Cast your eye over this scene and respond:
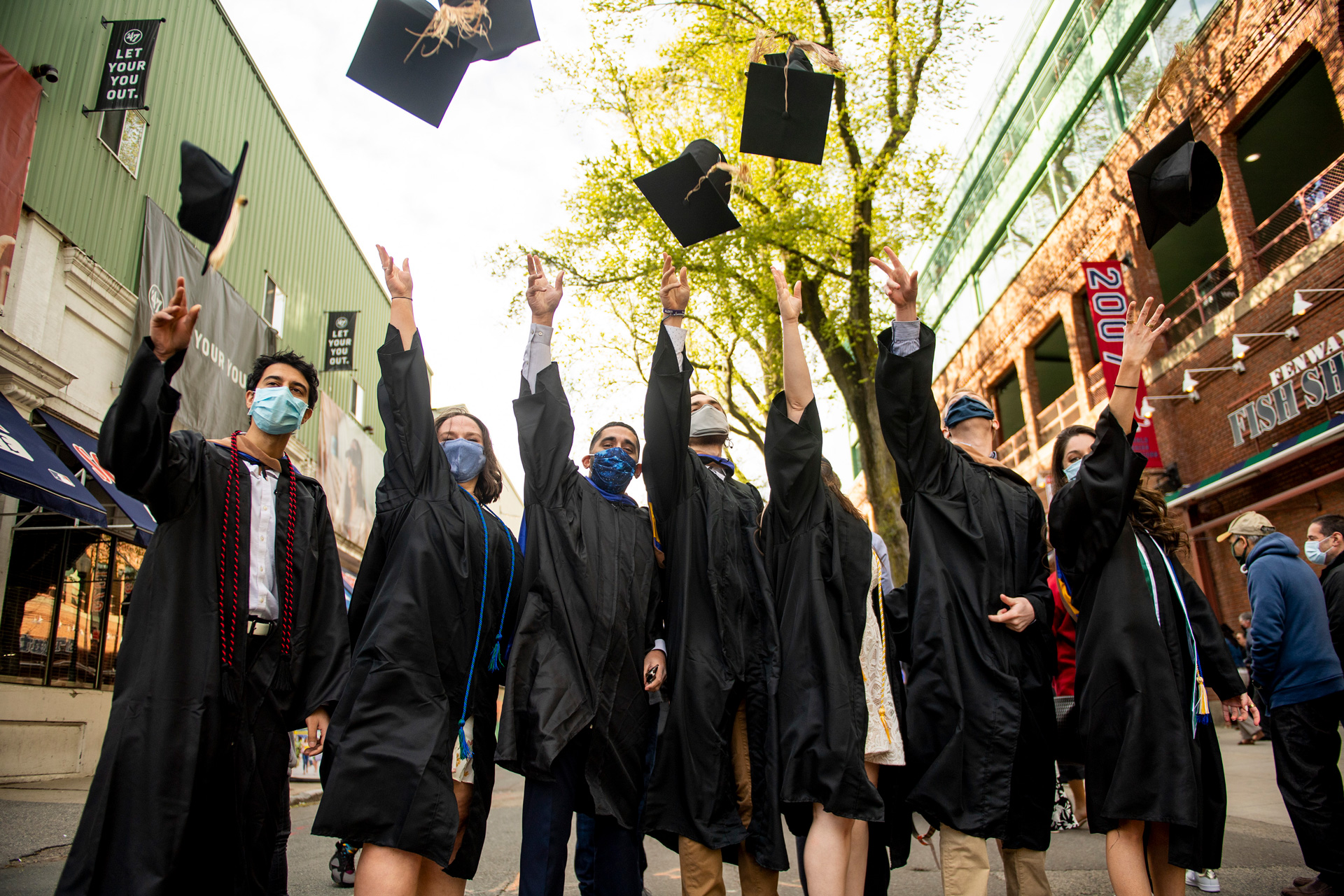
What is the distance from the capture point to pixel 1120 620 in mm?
2895

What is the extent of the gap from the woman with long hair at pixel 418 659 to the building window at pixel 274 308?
47.0 feet

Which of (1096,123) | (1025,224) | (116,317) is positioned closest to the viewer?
(116,317)

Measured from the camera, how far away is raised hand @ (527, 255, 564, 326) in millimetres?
3248

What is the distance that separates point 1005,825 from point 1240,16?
14863 millimetres

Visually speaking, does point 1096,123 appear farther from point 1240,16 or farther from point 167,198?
point 167,198

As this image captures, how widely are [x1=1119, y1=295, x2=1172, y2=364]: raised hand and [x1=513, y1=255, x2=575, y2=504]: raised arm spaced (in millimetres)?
2030

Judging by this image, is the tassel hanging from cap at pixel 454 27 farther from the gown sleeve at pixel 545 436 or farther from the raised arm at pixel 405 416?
the gown sleeve at pixel 545 436

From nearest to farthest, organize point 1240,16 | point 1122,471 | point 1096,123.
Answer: point 1122,471
point 1240,16
point 1096,123

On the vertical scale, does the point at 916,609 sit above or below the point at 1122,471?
below

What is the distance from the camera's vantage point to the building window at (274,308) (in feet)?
52.4

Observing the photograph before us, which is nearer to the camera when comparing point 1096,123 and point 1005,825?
point 1005,825

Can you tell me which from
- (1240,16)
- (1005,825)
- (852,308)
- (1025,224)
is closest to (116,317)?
(852,308)

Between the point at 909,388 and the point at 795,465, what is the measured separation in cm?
49

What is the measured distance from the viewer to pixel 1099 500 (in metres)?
2.98
